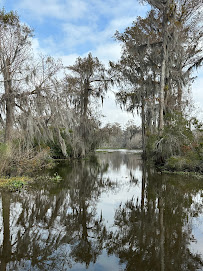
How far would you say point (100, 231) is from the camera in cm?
419

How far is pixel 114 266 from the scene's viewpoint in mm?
2986

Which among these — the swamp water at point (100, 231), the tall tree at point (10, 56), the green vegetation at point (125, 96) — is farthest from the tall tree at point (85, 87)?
the swamp water at point (100, 231)

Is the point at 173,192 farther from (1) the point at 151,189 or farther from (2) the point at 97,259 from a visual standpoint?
(2) the point at 97,259

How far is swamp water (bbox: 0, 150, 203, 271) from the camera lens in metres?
3.07

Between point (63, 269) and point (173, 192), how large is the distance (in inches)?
202

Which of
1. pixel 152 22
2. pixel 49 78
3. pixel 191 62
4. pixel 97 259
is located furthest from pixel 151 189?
pixel 152 22

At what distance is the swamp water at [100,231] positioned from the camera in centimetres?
307

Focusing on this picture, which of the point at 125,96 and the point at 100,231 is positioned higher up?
the point at 125,96

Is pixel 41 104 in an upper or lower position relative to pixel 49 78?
lower

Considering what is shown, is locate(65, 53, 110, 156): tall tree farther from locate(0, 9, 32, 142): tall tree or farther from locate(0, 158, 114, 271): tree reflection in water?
locate(0, 158, 114, 271): tree reflection in water

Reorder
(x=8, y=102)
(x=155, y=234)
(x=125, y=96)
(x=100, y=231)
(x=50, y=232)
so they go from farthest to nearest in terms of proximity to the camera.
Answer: (x=125, y=96) < (x=8, y=102) < (x=100, y=231) < (x=50, y=232) < (x=155, y=234)

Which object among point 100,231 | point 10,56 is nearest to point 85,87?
point 10,56

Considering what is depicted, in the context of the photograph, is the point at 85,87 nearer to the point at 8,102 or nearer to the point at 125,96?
the point at 125,96

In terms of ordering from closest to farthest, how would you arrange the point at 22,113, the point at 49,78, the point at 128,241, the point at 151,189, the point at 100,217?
the point at 128,241, the point at 100,217, the point at 151,189, the point at 22,113, the point at 49,78
